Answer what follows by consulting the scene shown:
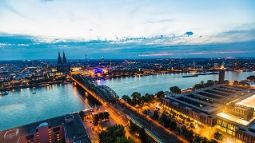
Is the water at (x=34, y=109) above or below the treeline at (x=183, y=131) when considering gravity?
A: below

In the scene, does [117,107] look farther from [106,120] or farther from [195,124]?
[195,124]

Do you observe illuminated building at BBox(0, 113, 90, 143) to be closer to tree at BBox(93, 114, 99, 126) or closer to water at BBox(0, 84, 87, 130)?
tree at BBox(93, 114, 99, 126)

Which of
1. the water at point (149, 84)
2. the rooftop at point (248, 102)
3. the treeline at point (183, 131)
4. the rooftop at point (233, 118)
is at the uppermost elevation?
the rooftop at point (248, 102)

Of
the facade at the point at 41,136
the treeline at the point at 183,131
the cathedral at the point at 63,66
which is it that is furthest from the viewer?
the cathedral at the point at 63,66

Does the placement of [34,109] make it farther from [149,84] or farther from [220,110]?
[149,84]

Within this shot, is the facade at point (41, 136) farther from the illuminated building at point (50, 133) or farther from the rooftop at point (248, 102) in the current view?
the rooftop at point (248, 102)

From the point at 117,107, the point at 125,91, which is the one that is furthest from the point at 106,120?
the point at 125,91

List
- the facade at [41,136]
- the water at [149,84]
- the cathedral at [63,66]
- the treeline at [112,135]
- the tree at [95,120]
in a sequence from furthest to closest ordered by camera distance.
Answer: the cathedral at [63,66] < the water at [149,84] < the tree at [95,120] < the facade at [41,136] < the treeline at [112,135]

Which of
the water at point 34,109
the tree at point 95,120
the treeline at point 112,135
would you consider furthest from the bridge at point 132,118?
the water at point 34,109
